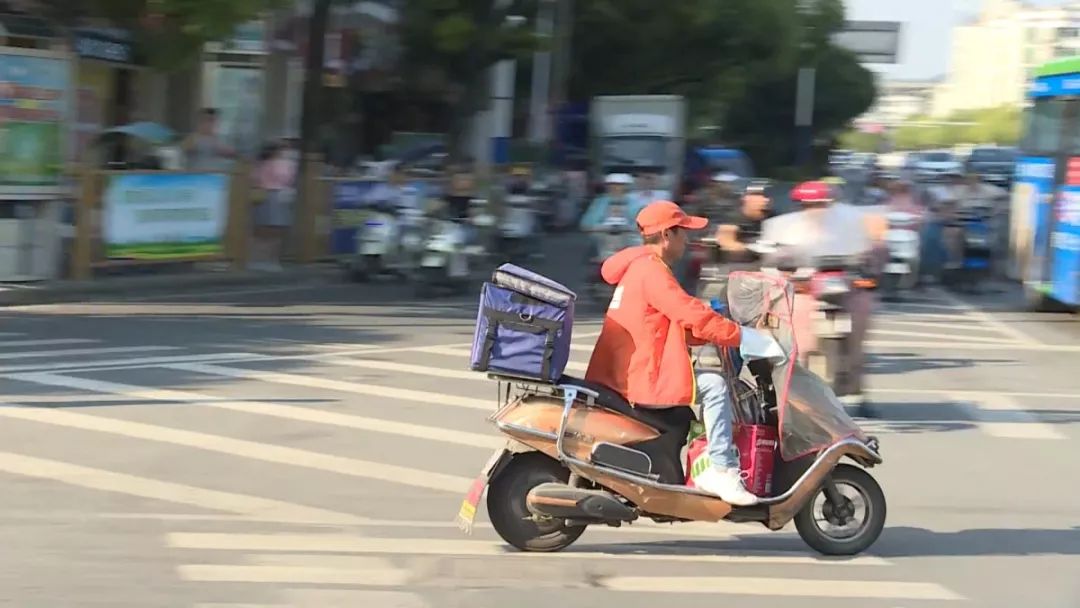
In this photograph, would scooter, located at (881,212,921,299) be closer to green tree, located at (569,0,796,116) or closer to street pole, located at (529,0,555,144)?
street pole, located at (529,0,555,144)

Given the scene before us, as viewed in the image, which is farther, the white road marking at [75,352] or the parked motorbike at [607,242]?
the parked motorbike at [607,242]

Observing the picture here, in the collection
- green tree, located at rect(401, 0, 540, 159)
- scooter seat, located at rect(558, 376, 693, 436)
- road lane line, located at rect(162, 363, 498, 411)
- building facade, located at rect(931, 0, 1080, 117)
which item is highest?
building facade, located at rect(931, 0, 1080, 117)

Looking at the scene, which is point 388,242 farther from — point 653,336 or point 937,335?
point 653,336

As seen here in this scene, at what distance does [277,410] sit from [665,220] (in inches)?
177

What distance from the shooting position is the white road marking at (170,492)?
24.6 feet

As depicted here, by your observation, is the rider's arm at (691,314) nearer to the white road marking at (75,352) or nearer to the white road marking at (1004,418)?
the white road marking at (1004,418)

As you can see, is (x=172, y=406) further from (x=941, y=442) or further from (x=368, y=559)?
(x=941, y=442)

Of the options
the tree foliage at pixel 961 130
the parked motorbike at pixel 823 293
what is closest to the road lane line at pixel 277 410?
the parked motorbike at pixel 823 293

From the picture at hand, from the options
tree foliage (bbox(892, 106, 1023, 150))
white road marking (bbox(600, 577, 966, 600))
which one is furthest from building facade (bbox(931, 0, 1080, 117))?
white road marking (bbox(600, 577, 966, 600))

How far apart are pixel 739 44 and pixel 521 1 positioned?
18257 millimetres

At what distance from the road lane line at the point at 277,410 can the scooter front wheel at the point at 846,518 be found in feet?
9.00

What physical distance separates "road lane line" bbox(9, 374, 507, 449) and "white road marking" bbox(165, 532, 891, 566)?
238 centimetres

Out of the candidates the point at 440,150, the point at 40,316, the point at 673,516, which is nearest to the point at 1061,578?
the point at 673,516

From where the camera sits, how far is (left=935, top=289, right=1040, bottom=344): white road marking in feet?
55.2
